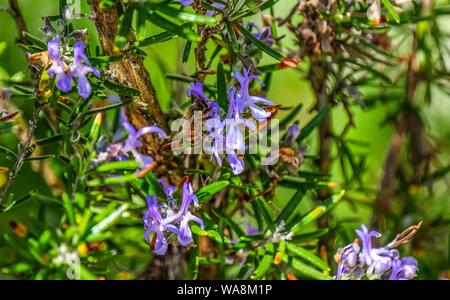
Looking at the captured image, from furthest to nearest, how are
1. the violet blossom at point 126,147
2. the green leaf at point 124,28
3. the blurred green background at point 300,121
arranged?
the blurred green background at point 300,121, the violet blossom at point 126,147, the green leaf at point 124,28

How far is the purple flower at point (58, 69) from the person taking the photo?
0.68 meters

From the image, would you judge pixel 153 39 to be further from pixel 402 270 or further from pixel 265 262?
pixel 402 270

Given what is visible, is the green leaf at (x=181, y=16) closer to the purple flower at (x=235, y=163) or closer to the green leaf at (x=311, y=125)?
the purple flower at (x=235, y=163)

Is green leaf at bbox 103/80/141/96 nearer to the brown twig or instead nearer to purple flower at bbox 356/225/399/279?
the brown twig

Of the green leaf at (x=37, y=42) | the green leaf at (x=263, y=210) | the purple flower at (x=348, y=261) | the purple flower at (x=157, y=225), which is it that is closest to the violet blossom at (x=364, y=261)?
the purple flower at (x=348, y=261)

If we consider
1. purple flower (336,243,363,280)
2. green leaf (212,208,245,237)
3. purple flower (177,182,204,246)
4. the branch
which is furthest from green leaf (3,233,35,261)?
purple flower (336,243,363,280)

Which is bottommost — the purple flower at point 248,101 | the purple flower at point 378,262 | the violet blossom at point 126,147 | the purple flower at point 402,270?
the purple flower at point 402,270

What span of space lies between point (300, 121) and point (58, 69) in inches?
30.8

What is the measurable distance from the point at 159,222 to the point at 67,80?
0.61 ft

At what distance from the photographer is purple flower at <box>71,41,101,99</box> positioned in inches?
26.7

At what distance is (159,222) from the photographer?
0.73 metres

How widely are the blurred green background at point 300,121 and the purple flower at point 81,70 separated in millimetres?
109

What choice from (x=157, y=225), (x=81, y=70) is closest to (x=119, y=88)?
(x=81, y=70)

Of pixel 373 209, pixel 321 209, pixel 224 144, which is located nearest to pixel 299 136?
pixel 321 209
